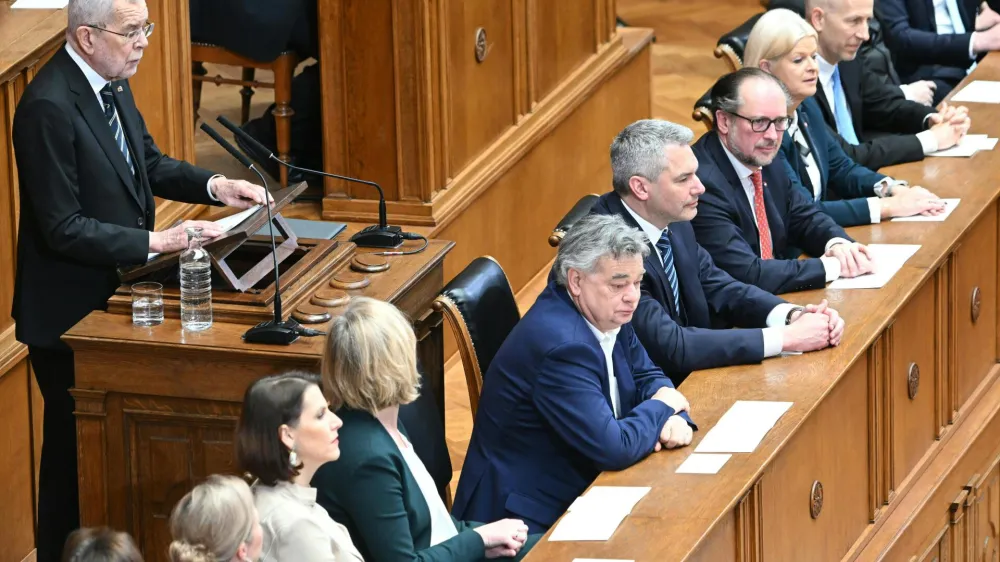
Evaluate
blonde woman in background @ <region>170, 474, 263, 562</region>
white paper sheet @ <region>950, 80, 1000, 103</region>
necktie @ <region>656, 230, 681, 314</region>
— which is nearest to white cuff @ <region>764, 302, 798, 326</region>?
necktie @ <region>656, 230, 681, 314</region>

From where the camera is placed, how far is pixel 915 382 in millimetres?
5234

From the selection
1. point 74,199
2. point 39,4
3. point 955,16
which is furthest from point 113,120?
point 955,16

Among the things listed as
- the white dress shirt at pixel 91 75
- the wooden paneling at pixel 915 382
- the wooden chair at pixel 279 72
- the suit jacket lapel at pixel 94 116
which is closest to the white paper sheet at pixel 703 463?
the wooden paneling at pixel 915 382

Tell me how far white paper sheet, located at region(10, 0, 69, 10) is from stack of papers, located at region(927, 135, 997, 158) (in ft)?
9.51

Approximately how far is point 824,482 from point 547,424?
2.83ft

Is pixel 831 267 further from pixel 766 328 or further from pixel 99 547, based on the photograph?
pixel 99 547

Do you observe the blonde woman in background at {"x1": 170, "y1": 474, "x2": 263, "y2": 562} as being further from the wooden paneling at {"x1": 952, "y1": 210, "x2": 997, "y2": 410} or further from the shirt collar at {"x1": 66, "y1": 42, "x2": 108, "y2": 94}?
the wooden paneling at {"x1": 952, "y1": 210, "x2": 997, "y2": 410}

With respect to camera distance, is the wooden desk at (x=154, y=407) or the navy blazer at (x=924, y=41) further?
the navy blazer at (x=924, y=41)

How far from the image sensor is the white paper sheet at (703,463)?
3928 mm

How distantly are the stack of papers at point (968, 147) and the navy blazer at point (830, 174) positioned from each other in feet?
1.52

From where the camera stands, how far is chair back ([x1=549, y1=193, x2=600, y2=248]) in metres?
4.58

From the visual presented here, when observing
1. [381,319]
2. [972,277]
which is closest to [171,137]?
[381,319]

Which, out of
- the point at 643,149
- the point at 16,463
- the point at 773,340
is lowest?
the point at 16,463

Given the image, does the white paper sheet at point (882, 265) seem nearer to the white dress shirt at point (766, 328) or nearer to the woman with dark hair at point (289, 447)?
the white dress shirt at point (766, 328)
